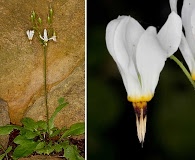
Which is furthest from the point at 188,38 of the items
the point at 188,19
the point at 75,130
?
the point at 75,130

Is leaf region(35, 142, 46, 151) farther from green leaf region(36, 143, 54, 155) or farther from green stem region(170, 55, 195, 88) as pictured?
green stem region(170, 55, 195, 88)

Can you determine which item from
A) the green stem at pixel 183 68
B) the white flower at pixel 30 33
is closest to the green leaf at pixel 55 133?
the white flower at pixel 30 33

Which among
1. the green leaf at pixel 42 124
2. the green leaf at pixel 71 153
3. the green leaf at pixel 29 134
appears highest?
the green leaf at pixel 42 124

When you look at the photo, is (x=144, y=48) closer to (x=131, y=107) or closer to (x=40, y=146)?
(x=131, y=107)

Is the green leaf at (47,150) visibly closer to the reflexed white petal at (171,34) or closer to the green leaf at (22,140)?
the green leaf at (22,140)

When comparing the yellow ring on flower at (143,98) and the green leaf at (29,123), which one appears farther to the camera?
the green leaf at (29,123)
